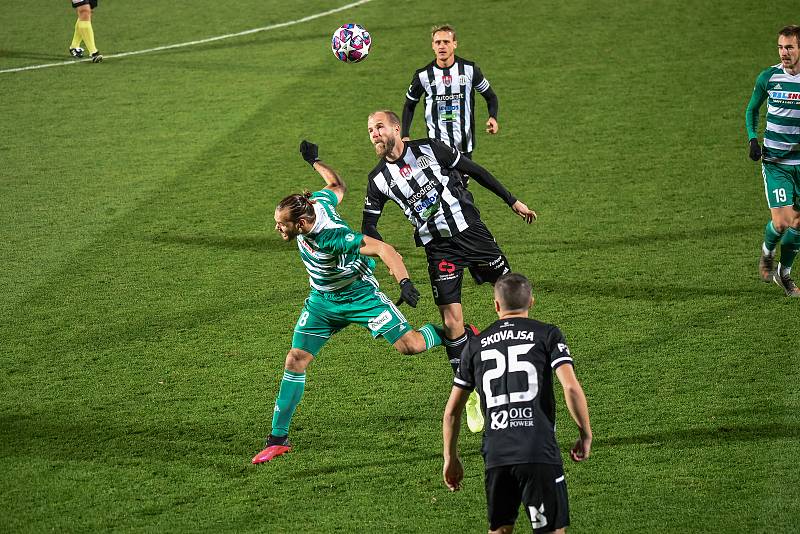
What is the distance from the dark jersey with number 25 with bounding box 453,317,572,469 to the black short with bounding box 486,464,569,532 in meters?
0.04

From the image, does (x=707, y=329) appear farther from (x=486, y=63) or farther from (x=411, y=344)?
(x=486, y=63)

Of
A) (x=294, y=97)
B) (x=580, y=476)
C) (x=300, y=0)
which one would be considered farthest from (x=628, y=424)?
(x=300, y=0)

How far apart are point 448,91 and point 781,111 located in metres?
3.47

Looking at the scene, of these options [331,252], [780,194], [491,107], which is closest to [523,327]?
[331,252]

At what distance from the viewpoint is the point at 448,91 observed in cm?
1119

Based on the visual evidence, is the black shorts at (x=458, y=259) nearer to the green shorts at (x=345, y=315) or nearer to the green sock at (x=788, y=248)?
the green shorts at (x=345, y=315)

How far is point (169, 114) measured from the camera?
1573 cm

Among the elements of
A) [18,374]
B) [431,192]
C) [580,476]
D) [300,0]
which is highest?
[300,0]

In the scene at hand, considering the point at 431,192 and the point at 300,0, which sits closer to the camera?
the point at 431,192

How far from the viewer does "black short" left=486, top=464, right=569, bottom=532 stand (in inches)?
195

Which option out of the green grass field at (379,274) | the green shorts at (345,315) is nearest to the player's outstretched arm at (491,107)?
the green grass field at (379,274)

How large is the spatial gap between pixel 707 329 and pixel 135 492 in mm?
4786

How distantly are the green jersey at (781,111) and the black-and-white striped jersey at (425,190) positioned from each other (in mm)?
3004


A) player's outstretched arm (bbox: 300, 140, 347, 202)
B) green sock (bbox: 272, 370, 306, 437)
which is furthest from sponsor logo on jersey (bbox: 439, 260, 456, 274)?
green sock (bbox: 272, 370, 306, 437)
